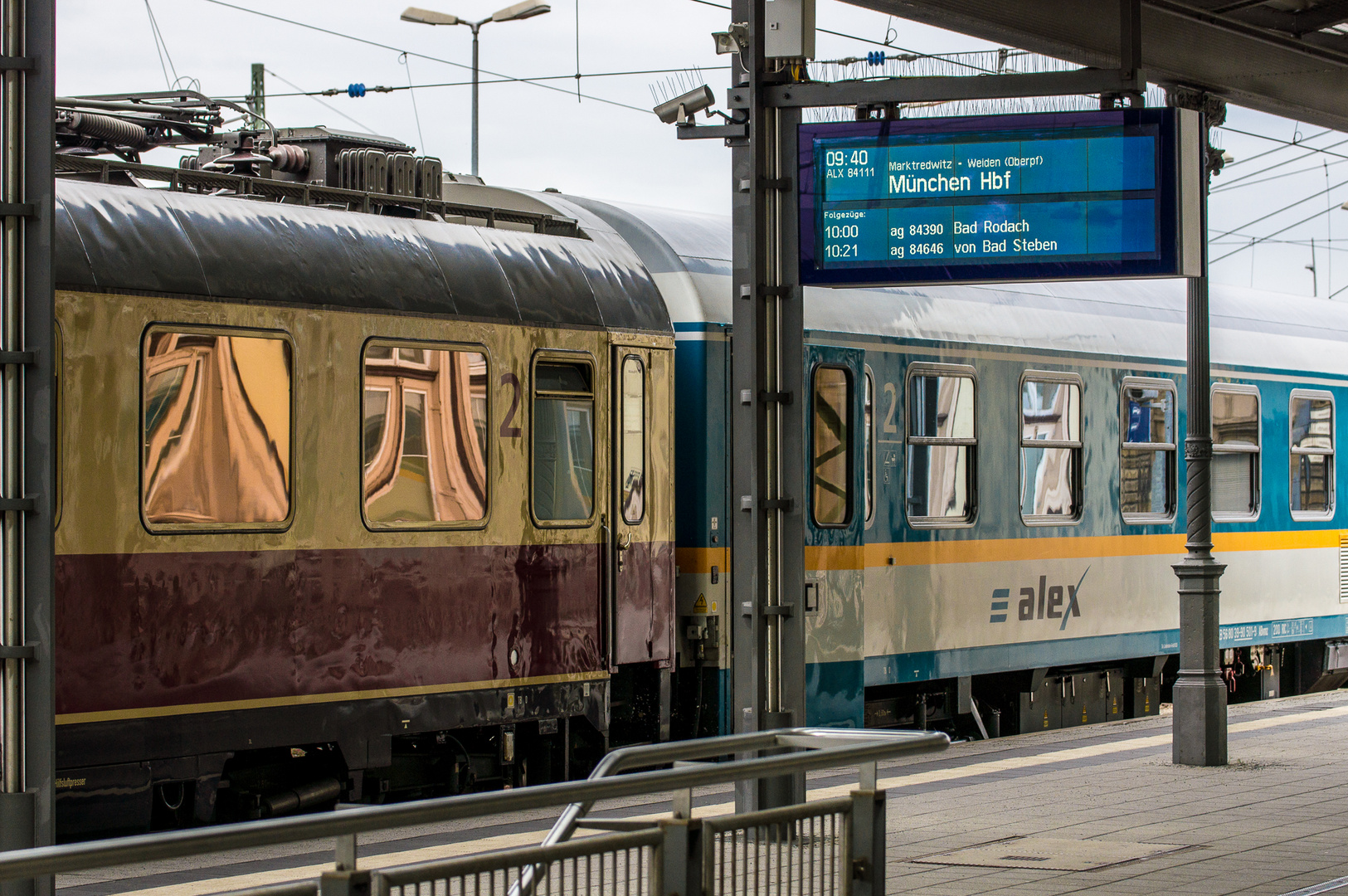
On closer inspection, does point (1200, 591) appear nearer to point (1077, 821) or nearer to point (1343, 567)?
point (1077, 821)

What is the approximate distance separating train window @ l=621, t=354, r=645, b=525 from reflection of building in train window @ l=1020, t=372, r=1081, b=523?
4.40 metres

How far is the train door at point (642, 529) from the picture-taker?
1105 centimetres

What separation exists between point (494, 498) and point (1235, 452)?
900cm

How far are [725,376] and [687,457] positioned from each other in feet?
1.92

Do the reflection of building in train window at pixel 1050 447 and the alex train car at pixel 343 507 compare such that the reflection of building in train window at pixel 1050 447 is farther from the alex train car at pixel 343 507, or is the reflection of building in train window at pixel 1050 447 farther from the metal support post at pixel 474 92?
the metal support post at pixel 474 92

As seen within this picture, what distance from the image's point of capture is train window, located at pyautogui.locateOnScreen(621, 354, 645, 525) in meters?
11.1

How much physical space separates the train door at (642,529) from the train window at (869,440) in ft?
6.60

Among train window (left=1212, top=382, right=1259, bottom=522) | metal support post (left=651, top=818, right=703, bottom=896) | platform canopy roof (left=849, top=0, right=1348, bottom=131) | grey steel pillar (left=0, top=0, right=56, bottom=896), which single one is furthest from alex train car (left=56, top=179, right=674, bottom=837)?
train window (left=1212, top=382, right=1259, bottom=522)

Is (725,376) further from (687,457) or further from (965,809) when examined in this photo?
(965,809)

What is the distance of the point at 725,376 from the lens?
473 inches

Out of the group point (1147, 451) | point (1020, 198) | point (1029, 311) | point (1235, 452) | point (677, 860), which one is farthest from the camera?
point (1235, 452)

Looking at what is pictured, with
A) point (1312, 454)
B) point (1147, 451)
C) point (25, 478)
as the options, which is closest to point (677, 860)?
point (25, 478)

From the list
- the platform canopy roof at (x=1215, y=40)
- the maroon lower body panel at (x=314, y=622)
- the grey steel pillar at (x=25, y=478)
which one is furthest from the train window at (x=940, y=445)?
the grey steel pillar at (x=25, y=478)

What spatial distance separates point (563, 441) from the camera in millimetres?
10828
